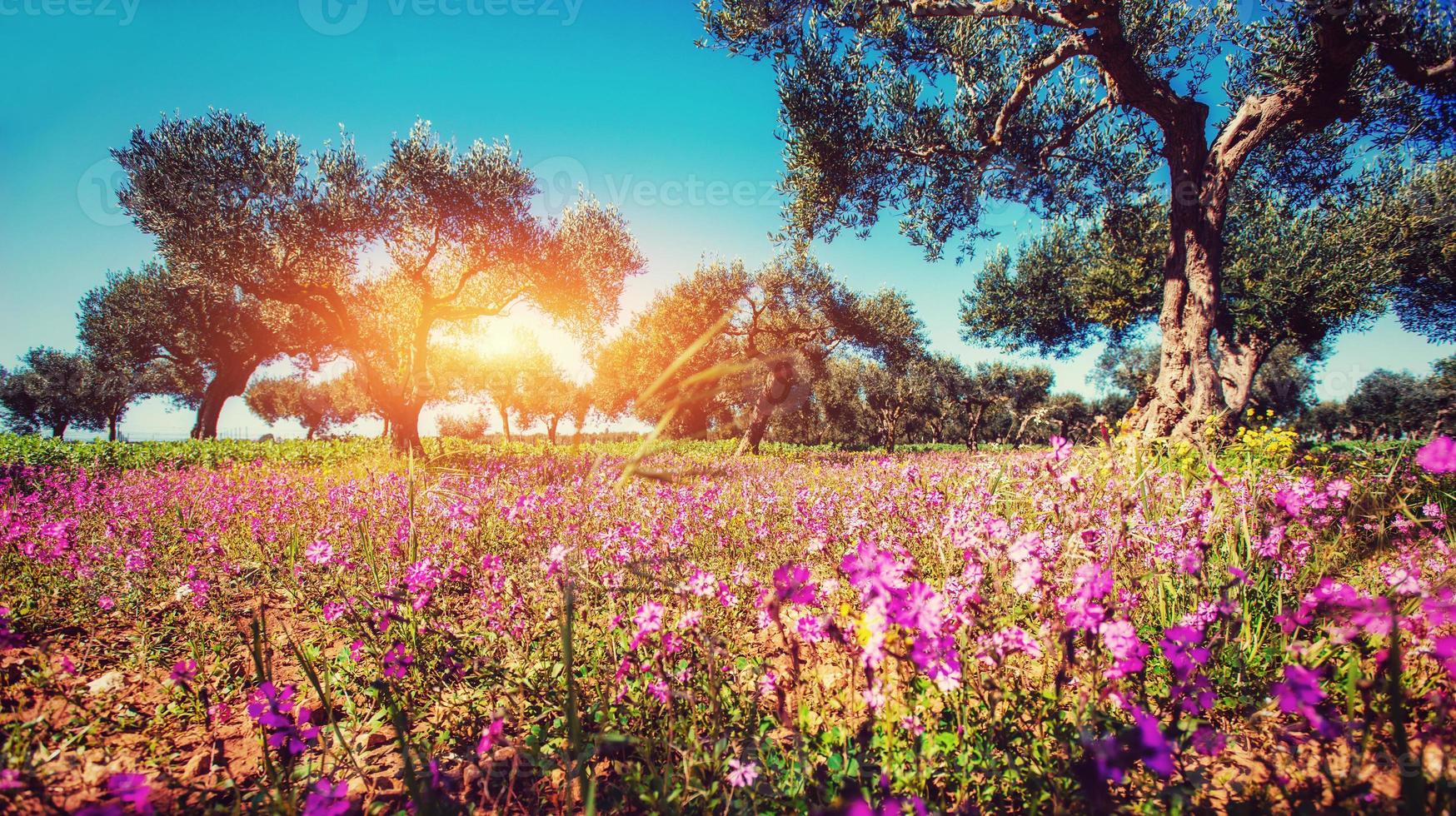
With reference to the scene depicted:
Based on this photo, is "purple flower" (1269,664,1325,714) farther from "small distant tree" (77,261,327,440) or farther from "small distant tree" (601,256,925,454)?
"small distant tree" (77,261,327,440)

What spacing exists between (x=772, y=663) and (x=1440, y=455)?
9.66 feet

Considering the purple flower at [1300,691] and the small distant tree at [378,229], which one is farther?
the small distant tree at [378,229]

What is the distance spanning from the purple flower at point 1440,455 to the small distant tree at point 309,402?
2818 inches

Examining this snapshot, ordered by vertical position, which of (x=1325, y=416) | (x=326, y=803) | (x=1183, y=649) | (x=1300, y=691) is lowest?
(x=326, y=803)

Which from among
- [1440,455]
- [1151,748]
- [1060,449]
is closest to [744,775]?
[1151,748]

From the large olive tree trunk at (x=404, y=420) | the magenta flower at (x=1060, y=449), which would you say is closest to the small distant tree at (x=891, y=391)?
the large olive tree trunk at (x=404, y=420)

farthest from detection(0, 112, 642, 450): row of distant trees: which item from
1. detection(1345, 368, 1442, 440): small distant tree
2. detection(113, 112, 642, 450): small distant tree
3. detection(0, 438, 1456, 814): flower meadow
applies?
detection(1345, 368, 1442, 440): small distant tree

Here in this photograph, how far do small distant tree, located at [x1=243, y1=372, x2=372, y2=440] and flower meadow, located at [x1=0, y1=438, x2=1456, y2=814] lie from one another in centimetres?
6674

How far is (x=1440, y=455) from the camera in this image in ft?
6.35

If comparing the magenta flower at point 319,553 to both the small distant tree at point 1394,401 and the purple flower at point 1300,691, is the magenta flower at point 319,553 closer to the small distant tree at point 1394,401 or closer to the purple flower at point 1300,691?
the purple flower at point 1300,691

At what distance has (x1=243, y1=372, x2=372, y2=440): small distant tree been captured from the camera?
61.2m

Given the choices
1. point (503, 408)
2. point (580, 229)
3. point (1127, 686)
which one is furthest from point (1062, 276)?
point (503, 408)

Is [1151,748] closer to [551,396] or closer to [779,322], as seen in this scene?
[779,322]

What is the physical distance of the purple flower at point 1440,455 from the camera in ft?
6.13
